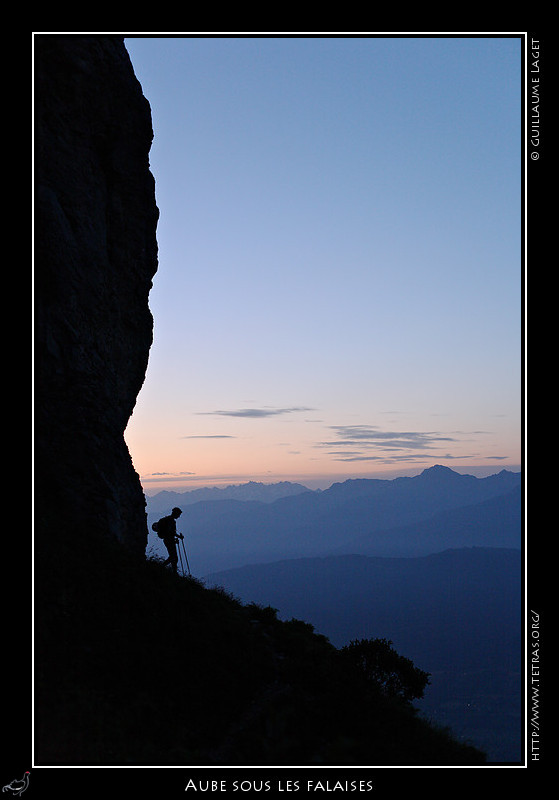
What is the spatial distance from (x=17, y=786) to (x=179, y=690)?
425cm

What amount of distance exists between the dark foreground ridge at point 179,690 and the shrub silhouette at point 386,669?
563mm

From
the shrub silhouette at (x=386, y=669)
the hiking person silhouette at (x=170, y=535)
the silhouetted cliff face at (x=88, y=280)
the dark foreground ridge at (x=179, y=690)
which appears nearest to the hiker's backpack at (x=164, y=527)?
the hiking person silhouette at (x=170, y=535)

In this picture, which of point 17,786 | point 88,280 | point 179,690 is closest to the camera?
point 17,786

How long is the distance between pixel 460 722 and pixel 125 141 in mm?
201306

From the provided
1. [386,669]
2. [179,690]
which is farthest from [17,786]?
[386,669]

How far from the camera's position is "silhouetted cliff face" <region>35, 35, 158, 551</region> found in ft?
68.6

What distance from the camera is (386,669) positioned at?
19.8m

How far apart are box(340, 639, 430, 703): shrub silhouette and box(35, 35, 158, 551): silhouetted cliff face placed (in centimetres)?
974

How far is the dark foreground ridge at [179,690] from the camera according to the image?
1195cm

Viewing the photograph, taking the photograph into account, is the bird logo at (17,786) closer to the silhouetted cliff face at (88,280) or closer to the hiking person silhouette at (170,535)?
the silhouetted cliff face at (88,280)

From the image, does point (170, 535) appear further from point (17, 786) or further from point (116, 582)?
point (17, 786)

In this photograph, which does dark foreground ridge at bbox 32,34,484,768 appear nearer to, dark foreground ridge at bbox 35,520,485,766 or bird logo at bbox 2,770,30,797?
dark foreground ridge at bbox 35,520,485,766
